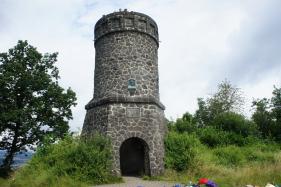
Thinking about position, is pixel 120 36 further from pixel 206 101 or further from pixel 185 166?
pixel 206 101

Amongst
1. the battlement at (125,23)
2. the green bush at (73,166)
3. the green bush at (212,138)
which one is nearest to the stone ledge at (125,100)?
the green bush at (73,166)

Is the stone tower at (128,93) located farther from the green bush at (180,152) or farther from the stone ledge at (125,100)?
the green bush at (180,152)

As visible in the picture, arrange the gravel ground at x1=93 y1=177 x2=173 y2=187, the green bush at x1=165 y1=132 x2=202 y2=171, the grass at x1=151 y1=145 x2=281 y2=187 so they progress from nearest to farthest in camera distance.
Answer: the grass at x1=151 y1=145 x2=281 y2=187 → the gravel ground at x1=93 y1=177 x2=173 y2=187 → the green bush at x1=165 y1=132 x2=202 y2=171

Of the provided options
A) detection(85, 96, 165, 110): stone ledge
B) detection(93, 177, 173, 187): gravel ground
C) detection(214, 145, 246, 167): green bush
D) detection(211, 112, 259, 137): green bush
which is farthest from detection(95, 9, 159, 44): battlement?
detection(211, 112, 259, 137): green bush

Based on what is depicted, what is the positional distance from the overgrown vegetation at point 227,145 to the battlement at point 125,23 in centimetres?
619

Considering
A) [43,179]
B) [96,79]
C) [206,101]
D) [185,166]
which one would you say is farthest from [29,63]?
[206,101]

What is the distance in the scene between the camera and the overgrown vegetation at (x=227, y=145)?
46.1ft

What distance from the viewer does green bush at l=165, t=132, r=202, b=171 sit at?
54.9ft

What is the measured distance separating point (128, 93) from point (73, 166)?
4.86m

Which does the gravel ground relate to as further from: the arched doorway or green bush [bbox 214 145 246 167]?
green bush [bbox 214 145 246 167]

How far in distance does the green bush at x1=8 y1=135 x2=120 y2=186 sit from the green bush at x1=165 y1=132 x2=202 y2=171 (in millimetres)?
3111

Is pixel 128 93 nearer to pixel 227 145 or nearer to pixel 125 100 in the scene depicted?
pixel 125 100

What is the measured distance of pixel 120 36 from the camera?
1881 cm

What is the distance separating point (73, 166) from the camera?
15.1 metres
